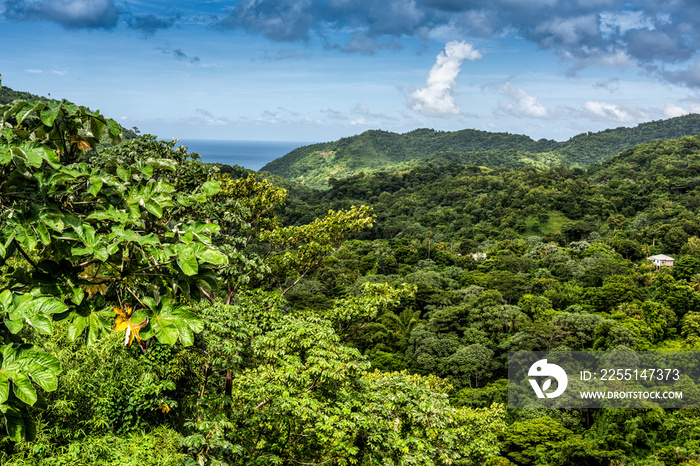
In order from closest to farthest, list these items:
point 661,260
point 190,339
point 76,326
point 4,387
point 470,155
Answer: point 4,387, point 190,339, point 76,326, point 661,260, point 470,155

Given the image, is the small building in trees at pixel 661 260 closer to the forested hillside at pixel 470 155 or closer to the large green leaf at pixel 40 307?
the large green leaf at pixel 40 307

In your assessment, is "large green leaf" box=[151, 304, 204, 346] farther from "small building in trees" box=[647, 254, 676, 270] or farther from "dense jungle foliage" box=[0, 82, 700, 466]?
"small building in trees" box=[647, 254, 676, 270]

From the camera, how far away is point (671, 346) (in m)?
26.4

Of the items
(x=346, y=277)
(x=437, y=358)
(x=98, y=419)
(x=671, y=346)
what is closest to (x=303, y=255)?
(x=98, y=419)

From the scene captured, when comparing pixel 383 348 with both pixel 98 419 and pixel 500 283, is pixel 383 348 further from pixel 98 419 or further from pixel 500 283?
pixel 98 419

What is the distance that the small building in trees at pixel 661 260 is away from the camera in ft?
141

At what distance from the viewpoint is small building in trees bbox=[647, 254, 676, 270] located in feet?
141

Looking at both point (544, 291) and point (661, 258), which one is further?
point (661, 258)

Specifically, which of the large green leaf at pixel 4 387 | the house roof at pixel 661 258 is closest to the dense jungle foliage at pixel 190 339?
the large green leaf at pixel 4 387

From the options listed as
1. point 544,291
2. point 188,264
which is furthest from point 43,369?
point 544,291

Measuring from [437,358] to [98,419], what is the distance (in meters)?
26.3

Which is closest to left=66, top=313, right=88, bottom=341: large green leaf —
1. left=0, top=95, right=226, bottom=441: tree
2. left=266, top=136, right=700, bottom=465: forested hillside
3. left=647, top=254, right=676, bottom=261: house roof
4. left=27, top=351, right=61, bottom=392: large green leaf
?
left=0, top=95, right=226, bottom=441: tree

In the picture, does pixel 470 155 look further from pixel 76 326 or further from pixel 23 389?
pixel 23 389

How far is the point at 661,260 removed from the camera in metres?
43.6
